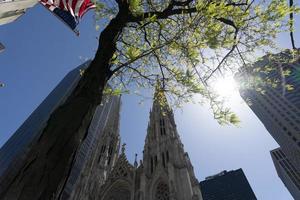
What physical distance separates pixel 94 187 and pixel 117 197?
4.90 metres

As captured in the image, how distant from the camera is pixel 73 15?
604cm

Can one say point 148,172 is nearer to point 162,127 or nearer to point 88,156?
point 162,127

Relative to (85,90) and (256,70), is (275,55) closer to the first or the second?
(256,70)

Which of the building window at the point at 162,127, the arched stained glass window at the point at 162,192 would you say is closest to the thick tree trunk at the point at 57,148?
the arched stained glass window at the point at 162,192

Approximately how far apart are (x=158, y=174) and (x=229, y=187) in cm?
9551

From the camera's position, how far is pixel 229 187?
110 metres

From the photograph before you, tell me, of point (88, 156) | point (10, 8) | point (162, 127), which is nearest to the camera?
point (10, 8)

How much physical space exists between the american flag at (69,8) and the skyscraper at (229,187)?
11825 centimetres

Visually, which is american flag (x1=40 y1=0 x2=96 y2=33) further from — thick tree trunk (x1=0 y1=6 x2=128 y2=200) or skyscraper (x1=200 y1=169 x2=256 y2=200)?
skyscraper (x1=200 y1=169 x2=256 y2=200)

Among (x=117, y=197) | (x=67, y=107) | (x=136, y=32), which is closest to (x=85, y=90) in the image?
(x=67, y=107)

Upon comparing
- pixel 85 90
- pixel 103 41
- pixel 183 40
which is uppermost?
pixel 183 40

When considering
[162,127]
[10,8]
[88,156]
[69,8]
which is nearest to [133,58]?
[69,8]

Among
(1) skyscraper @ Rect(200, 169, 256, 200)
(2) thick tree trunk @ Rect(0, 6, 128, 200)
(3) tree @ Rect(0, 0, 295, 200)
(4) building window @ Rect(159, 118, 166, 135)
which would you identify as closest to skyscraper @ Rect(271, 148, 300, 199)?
(1) skyscraper @ Rect(200, 169, 256, 200)

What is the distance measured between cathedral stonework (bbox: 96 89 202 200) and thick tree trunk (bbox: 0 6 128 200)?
21165mm
